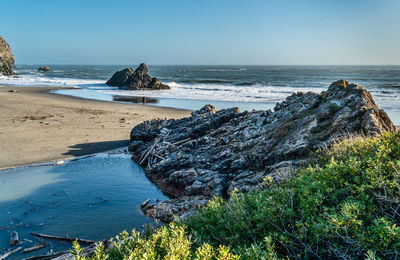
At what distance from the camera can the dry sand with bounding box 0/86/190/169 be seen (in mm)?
15305

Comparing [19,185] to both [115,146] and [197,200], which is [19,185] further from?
[197,200]

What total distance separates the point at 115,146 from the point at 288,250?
1501 centimetres

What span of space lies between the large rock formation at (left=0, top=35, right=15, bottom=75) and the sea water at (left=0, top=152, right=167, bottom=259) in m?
97.0

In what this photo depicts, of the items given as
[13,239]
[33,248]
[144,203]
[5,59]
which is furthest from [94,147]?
[5,59]

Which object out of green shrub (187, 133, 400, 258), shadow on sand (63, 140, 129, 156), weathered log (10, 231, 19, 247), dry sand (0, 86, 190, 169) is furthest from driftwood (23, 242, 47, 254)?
shadow on sand (63, 140, 129, 156)

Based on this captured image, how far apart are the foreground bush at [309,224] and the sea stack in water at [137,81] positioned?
52.5 m

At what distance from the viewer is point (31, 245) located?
765cm

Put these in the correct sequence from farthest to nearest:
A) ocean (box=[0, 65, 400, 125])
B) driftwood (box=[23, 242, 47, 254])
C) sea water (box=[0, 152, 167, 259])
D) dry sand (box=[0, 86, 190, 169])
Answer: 1. ocean (box=[0, 65, 400, 125])
2. dry sand (box=[0, 86, 190, 169])
3. sea water (box=[0, 152, 167, 259])
4. driftwood (box=[23, 242, 47, 254])

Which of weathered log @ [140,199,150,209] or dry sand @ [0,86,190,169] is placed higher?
dry sand @ [0,86,190,169]

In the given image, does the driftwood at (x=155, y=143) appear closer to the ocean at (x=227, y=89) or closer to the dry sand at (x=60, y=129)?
the dry sand at (x=60, y=129)

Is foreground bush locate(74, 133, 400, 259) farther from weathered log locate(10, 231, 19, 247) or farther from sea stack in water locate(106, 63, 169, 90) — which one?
sea stack in water locate(106, 63, 169, 90)

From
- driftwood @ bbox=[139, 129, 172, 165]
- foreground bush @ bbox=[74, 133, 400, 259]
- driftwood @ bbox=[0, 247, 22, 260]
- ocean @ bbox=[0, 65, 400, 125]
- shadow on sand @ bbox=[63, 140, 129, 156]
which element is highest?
ocean @ bbox=[0, 65, 400, 125]

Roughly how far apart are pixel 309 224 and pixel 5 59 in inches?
4390

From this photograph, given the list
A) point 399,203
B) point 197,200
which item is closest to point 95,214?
point 197,200
